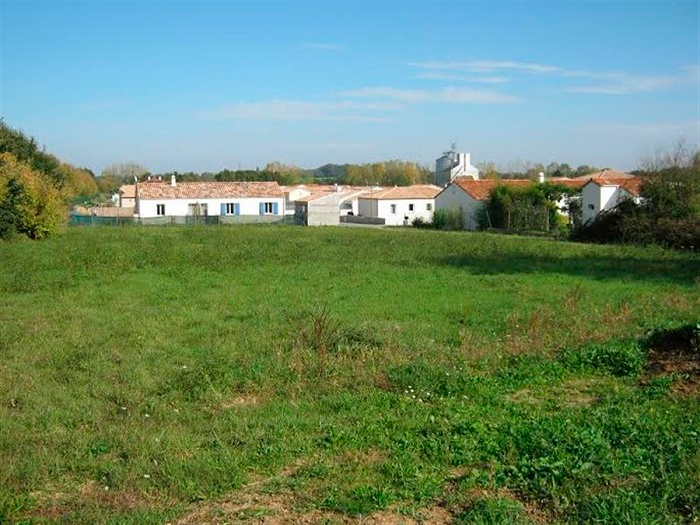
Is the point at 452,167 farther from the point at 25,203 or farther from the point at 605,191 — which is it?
the point at 25,203

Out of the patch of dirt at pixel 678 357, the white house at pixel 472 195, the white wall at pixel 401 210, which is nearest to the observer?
the patch of dirt at pixel 678 357

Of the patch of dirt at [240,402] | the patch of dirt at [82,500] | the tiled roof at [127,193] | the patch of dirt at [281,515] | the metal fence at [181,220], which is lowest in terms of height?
the patch of dirt at [240,402]

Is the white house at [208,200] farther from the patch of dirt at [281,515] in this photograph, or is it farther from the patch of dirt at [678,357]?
the patch of dirt at [281,515]

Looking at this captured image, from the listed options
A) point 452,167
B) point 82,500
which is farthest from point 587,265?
point 452,167

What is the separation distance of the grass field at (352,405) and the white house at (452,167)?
66706 mm

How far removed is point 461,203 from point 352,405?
51208 mm

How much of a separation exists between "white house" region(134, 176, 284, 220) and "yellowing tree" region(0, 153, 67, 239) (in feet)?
83.7

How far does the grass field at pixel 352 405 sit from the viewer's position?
514 cm

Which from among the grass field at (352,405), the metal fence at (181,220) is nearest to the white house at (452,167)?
the metal fence at (181,220)

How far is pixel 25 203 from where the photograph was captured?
34469 mm

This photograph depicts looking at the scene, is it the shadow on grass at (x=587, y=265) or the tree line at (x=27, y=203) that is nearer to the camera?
the shadow on grass at (x=587, y=265)

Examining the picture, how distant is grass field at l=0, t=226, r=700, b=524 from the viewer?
16.9 ft

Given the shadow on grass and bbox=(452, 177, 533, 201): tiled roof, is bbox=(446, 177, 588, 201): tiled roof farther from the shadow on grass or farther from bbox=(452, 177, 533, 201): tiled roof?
the shadow on grass

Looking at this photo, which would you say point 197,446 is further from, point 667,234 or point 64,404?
point 667,234
